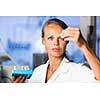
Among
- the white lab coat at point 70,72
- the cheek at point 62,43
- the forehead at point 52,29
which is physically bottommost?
the white lab coat at point 70,72

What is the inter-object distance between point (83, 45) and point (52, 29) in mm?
243

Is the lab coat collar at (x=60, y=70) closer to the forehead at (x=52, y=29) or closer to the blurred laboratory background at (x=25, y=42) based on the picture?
the blurred laboratory background at (x=25, y=42)

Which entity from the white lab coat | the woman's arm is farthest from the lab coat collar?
the woman's arm

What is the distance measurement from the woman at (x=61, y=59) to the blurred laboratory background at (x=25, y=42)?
0.04 m

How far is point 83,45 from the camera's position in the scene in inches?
77.4

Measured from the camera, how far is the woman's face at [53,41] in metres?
1.96

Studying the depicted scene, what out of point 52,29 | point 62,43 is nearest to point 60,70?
→ point 62,43

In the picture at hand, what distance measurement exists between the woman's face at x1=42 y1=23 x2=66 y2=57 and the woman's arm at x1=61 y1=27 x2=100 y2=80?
4 centimetres

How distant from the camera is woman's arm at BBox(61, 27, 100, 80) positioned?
76.9 inches

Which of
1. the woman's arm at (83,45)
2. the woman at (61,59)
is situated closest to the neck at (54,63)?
the woman at (61,59)

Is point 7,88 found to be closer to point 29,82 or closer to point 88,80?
point 29,82

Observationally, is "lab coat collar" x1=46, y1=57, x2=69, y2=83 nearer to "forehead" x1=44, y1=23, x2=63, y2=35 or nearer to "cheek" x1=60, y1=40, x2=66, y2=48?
"cheek" x1=60, y1=40, x2=66, y2=48
